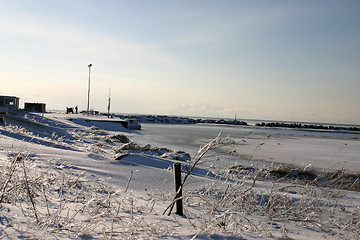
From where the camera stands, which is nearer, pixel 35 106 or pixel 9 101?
pixel 9 101

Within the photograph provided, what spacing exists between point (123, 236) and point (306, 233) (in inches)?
86.8

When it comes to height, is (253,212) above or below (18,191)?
below

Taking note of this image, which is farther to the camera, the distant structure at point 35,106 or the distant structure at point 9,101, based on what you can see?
the distant structure at point 35,106

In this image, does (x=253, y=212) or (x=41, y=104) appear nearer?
(x=253, y=212)

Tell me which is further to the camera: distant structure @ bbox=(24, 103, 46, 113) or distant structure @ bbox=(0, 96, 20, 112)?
distant structure @ bbox=(24, 103, 46, 113)

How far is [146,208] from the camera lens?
3.70 meters

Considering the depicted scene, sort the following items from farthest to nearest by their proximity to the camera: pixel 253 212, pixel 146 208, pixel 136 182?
pixel 136 182, pixel 253 212, pixel 146 208

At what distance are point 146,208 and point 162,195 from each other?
0.82 m

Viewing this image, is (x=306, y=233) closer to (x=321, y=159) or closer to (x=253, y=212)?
(x=253, y=212)

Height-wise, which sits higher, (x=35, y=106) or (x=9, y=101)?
(x=9, y=101)

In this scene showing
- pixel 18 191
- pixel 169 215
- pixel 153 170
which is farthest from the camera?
pixel 153 170

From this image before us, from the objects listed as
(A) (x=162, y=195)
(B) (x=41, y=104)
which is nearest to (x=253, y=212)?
(A) (x=162, y=195)

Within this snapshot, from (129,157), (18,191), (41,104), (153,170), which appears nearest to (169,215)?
(18,191)

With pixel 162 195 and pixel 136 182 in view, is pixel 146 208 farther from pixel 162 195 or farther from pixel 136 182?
pixel 136 182
